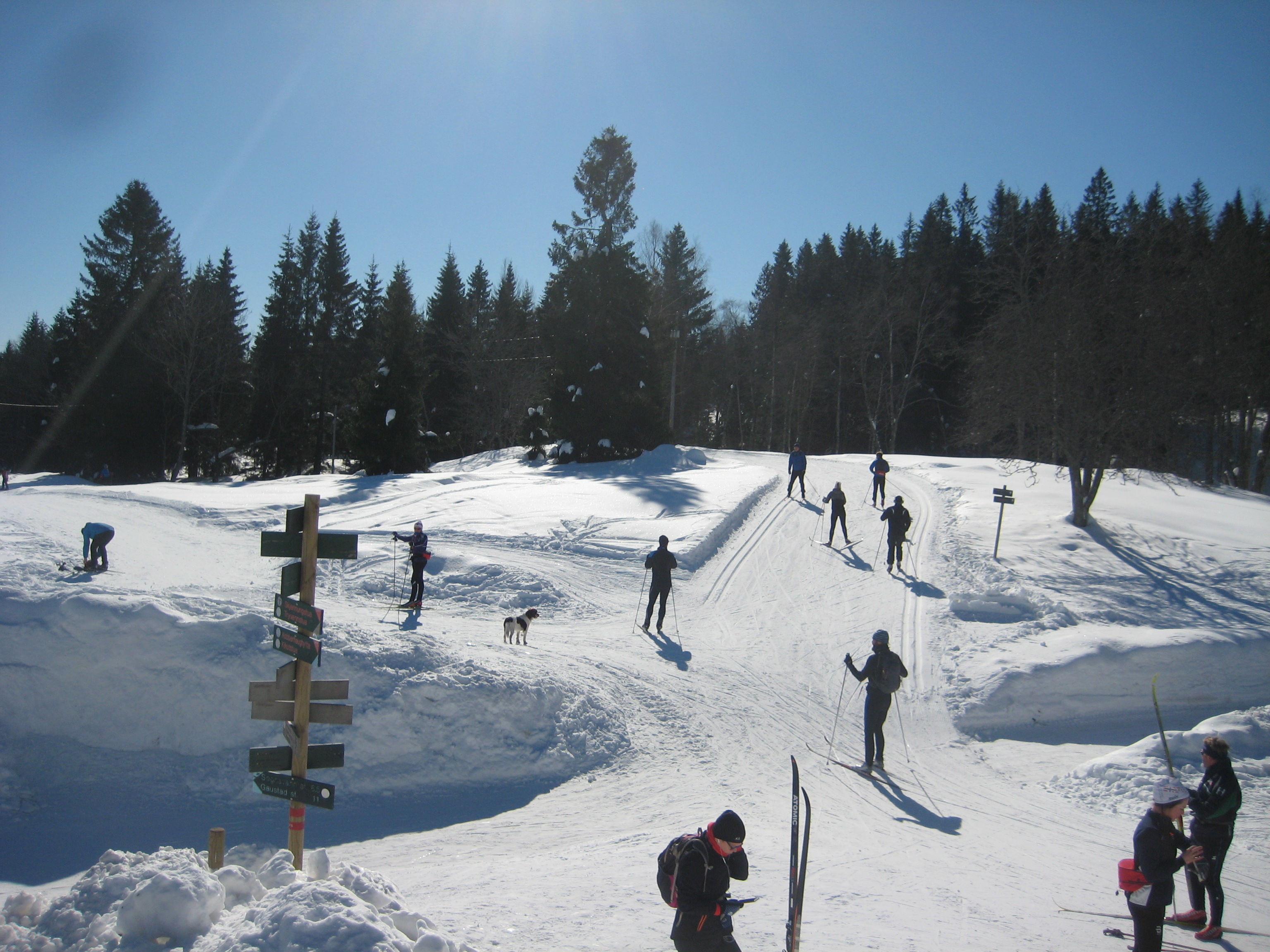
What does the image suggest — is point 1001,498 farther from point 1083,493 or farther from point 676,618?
point 676,618

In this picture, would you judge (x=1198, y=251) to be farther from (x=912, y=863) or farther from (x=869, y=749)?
(x=912, y=863)

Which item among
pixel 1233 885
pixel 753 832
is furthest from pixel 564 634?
pixel 1233 885

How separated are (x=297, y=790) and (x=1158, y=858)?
552cm

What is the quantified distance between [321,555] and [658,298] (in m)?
39.2

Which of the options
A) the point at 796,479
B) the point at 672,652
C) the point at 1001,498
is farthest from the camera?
the point at 796,479

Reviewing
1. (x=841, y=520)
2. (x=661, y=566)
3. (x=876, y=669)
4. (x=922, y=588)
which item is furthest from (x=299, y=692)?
(x=841, y=520)

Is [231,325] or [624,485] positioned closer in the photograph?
[624,485]

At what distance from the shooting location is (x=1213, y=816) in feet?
18.4

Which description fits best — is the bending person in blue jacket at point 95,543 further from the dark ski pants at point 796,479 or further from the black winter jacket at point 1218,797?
the dark ski pants at point 796,479

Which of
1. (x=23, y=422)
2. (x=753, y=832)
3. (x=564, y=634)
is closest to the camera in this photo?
(x=753, y=832)

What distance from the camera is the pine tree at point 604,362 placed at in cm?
3197

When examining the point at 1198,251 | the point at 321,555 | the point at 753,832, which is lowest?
the point at 753,832

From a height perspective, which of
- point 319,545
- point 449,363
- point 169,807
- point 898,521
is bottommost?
point 169,807

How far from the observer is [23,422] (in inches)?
2053
